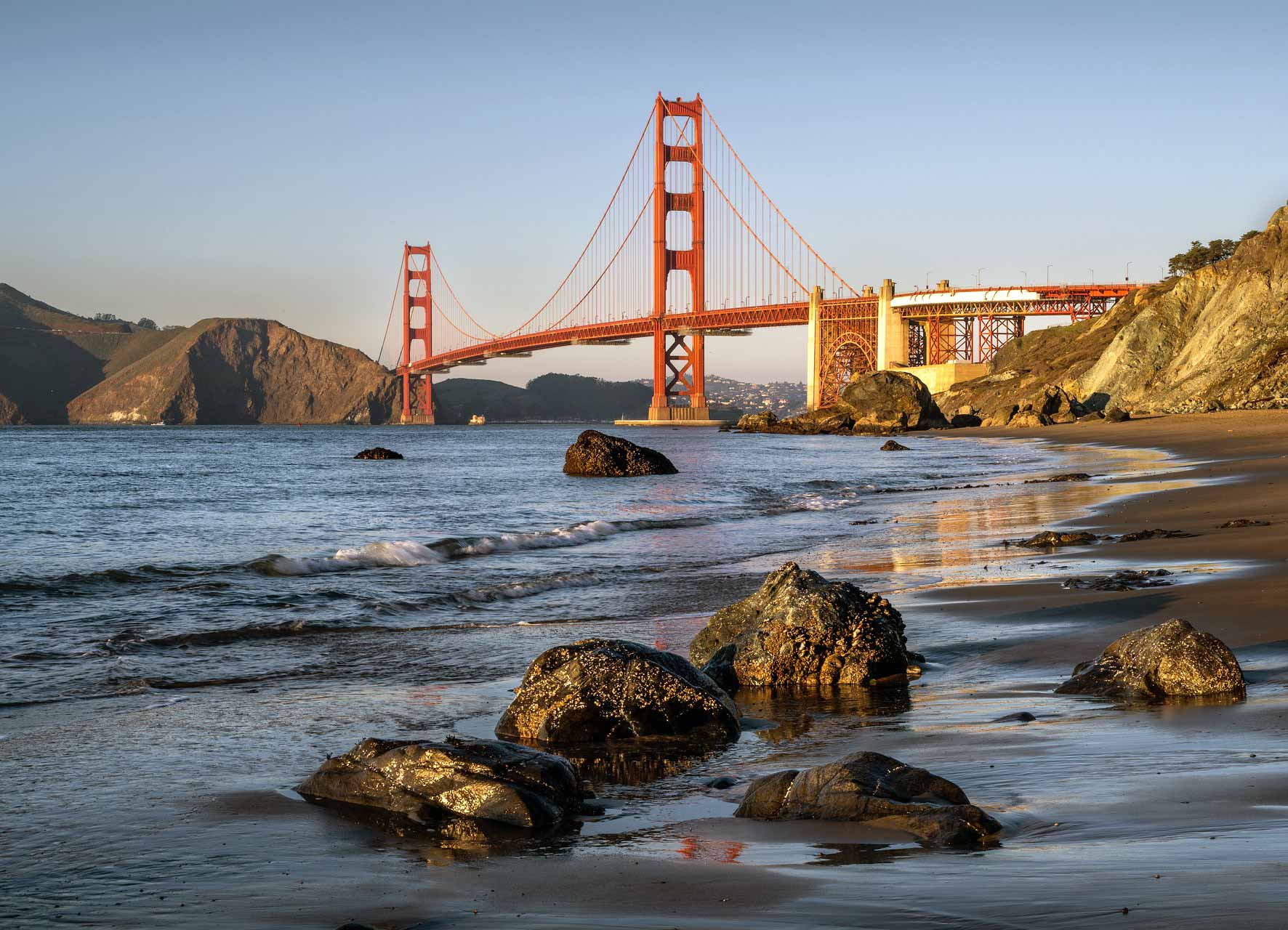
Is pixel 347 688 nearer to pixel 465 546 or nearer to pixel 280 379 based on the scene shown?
pixel 465 546

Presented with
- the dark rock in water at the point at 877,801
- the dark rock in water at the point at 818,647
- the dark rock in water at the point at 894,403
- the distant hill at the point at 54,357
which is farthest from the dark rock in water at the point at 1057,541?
the distant hill at the point at 54,357

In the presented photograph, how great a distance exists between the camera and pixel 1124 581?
802cm

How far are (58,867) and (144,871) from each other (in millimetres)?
239

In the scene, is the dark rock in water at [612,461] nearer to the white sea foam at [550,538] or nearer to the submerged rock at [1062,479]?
the submerged rock at [1062,479]

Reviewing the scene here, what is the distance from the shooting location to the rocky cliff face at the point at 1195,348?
40594 mm

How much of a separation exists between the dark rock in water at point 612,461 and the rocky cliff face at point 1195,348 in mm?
20298

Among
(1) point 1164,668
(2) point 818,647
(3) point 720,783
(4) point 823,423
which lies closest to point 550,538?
(2) point 818,647

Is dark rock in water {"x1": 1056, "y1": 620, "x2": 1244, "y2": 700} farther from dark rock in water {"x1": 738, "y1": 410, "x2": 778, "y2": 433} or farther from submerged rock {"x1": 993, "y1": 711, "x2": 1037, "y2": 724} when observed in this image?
dark rock in water {"x1": 738, "y1": 410, "x2": 778, "y2": 433}

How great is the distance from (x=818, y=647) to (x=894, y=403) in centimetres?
6069

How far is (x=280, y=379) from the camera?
519 ft

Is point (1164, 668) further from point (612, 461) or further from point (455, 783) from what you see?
point (612, 461)

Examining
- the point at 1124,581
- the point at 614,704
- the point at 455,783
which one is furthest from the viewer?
the point at 1124,581

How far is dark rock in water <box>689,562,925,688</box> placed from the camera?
5.79 metres

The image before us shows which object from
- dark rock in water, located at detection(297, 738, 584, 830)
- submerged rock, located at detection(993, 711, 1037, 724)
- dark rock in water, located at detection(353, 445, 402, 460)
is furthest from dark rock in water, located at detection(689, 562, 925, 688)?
dark rock in water, located at detection(353, 445, 402, 460)
